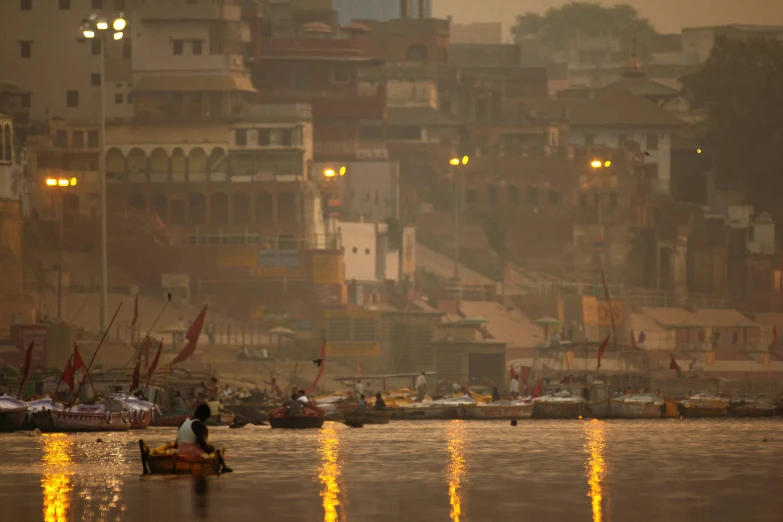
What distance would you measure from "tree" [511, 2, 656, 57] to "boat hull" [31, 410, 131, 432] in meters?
130

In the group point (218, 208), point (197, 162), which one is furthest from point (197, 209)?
point (197, 162)

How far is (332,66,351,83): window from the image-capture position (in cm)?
11200

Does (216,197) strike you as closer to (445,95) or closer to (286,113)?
(286,113)

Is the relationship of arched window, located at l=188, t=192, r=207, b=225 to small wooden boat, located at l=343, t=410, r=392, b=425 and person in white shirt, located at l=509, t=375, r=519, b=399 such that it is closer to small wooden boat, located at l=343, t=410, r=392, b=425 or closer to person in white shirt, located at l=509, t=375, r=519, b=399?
person in white shirt, located at l=509, t=375, r=519, b=399

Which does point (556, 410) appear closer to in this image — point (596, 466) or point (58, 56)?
point (596, 466)

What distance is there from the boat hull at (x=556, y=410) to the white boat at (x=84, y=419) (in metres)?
18.8

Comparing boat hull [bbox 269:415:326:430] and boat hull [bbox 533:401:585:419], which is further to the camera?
boat hull [bbox 533:401:585:419]

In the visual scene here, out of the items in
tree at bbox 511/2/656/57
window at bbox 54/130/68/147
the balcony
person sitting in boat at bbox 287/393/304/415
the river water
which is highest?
tree at bbox 511/2/656/57

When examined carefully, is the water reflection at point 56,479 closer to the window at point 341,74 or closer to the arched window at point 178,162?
the arched window at point 178,162

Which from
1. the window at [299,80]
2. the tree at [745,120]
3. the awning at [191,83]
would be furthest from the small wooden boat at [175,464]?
the tree at [745,120]

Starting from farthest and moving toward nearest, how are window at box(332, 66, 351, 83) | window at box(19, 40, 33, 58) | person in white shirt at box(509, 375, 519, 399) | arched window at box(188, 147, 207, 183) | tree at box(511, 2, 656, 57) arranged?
1. tree at box(511, 2, 656, 57)
2. window at box(332, 66, 351, 83)
3. window at box(19, 40, 33, 58)
4. arched window at box(188, 147, 207, 183)
5. person in white shirt at box(509, 375, 519, 399)

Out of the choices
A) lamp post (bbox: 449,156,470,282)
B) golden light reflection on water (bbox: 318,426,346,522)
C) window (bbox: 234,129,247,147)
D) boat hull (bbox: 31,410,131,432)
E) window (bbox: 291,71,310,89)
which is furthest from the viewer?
window (bbox: 291,71,310,89)

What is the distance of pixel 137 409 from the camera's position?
56594 mm

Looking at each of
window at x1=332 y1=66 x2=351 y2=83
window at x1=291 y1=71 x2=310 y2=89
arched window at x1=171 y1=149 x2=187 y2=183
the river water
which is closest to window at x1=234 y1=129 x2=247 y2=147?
arched window at x1=171 y1=149 x2=187 y2=183
